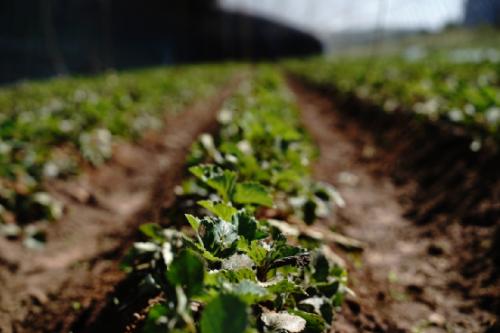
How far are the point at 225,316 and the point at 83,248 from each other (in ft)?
8.57

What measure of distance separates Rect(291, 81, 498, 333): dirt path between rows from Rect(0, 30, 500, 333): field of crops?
0.01 meters

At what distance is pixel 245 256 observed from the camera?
130cm

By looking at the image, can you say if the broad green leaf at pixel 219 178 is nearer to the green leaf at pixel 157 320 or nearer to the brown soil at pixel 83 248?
the green leaf at pixel 157 320

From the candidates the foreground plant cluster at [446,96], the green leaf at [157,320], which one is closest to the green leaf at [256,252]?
the green leaf at [157,320]

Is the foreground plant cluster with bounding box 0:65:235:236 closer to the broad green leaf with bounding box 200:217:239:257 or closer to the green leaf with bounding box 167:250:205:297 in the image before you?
the broad green leaf with bounding box 200:217:239:257

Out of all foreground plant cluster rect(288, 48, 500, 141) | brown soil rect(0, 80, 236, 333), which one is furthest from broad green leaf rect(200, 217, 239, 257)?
foreground plant cluster rect(288, 48, 500, 141)

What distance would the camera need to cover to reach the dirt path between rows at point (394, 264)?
7.01 ft

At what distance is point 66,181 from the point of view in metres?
4.25

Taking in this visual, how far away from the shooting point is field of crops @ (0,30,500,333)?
1333mm

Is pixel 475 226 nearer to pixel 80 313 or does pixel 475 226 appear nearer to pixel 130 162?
pixel 80 313

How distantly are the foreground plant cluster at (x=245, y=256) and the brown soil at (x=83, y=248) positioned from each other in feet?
1.98

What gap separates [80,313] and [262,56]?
40.7 meters

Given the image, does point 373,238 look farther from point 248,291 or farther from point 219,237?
point 248,291

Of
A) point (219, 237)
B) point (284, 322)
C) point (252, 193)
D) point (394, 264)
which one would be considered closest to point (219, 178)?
point (252, 193)
